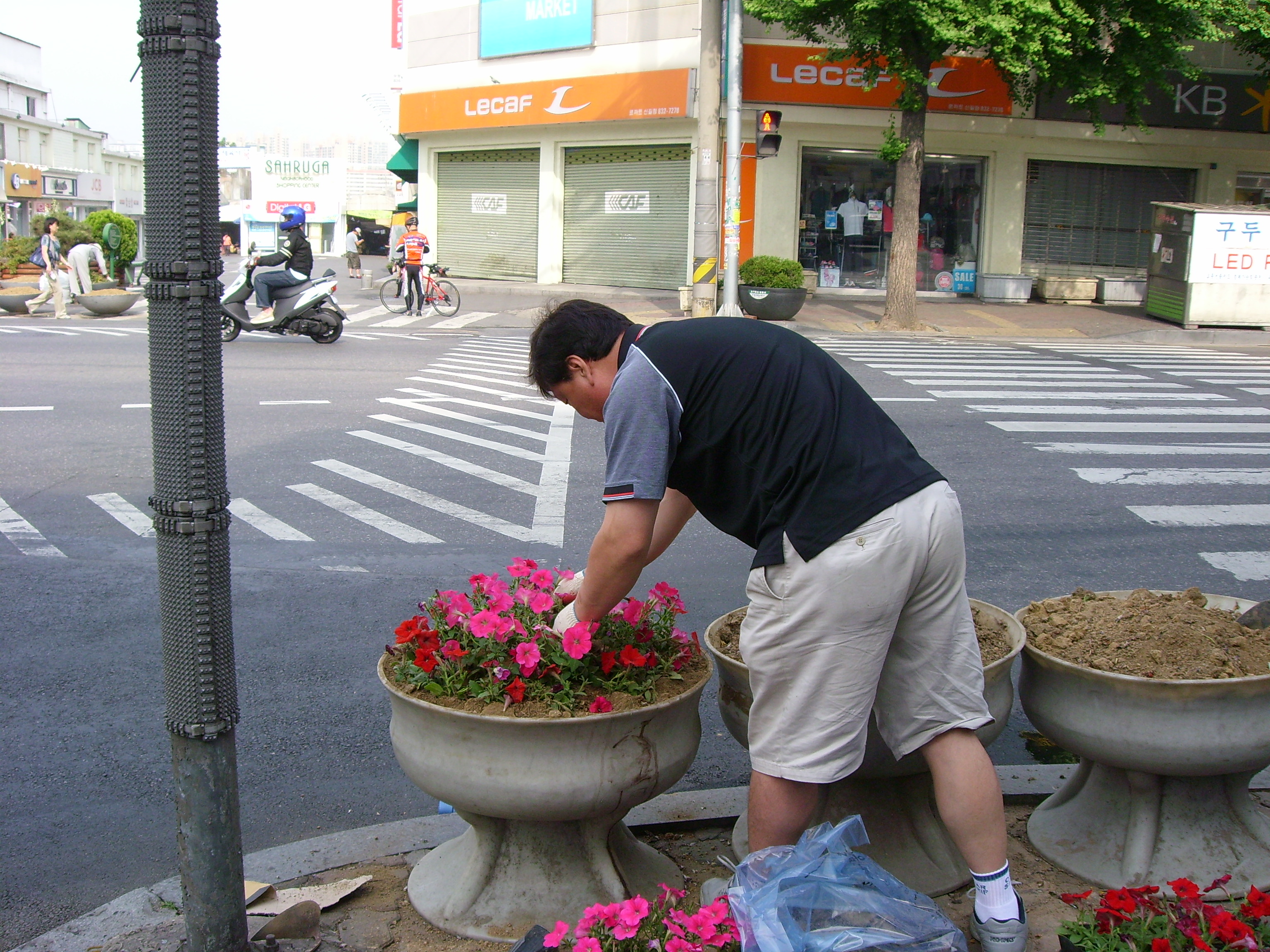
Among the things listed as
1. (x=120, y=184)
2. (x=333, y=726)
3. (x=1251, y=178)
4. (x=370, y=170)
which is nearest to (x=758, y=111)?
(x=1251, y=178)

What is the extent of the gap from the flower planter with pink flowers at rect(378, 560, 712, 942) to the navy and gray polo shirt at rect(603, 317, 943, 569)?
474mm

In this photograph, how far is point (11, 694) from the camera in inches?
175

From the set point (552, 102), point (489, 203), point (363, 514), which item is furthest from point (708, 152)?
point (363, 514)

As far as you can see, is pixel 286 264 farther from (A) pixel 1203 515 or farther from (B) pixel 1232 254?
(B) pixel 1232 254

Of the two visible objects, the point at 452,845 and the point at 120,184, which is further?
the point at 120,184

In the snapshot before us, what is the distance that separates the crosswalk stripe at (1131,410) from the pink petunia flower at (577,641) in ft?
29.2

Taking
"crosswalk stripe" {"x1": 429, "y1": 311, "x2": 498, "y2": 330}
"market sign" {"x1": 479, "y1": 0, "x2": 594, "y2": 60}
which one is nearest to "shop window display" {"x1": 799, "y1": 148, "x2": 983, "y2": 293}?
"market sign" {"x1": 479, "y1": 0, "x2": 594, "y2": 60}

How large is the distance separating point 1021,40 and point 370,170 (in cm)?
9999

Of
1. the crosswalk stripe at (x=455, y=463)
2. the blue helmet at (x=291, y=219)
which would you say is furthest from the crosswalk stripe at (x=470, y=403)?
the blue helmet at (x=291, y=219)

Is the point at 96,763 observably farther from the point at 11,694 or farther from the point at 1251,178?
the point at 1251,178

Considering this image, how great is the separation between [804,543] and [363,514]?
509 centimetres

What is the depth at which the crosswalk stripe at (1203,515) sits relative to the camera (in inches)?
275

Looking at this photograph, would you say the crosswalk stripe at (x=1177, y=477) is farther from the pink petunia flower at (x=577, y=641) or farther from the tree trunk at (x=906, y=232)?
the tree trunk at (x=906, y=232)

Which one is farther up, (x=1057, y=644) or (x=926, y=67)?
(x=926, y=67)
